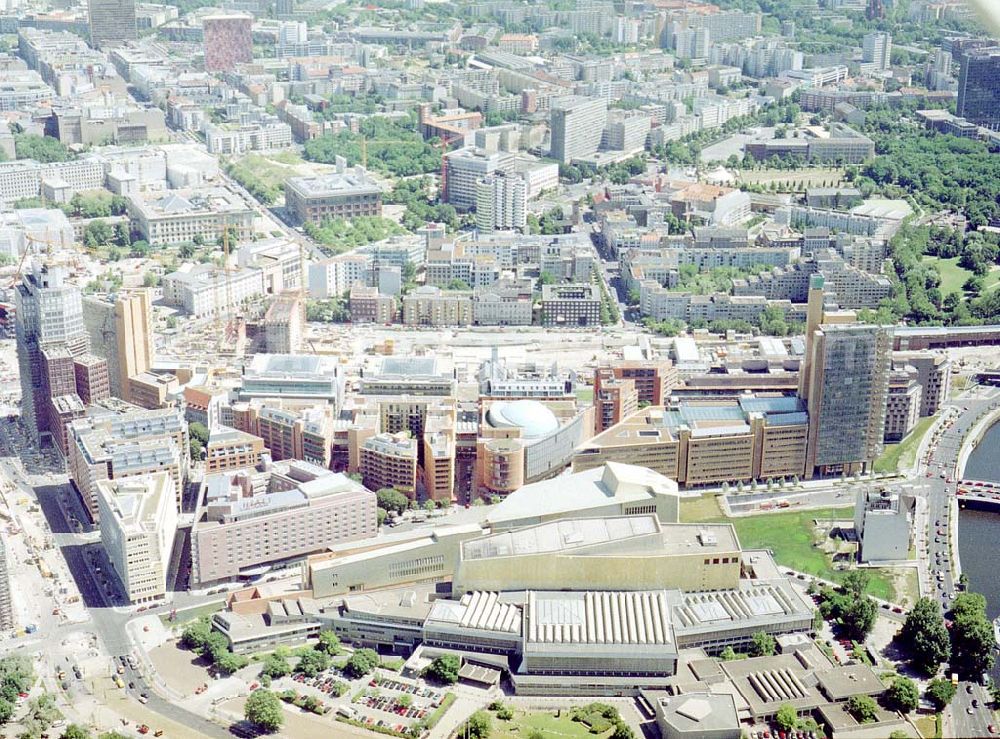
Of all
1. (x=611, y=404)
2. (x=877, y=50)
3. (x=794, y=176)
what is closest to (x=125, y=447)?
(x=611, y=404)

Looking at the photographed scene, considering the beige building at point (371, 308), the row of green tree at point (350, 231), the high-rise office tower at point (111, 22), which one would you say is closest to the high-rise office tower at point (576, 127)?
the row of green tree at point (350, 231)

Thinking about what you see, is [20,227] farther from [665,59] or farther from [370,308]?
[665,59]

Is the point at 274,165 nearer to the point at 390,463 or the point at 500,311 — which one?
the point at 500,311

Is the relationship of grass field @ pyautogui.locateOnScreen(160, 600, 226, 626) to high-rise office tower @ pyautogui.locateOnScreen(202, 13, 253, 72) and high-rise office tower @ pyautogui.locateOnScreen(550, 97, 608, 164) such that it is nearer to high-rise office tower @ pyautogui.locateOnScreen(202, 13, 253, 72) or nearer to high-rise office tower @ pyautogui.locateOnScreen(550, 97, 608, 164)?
high-rise office tower @ pyautogui.locateOnScreen(550, 97, 608, 164)

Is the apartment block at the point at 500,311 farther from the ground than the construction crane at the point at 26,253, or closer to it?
closer to it

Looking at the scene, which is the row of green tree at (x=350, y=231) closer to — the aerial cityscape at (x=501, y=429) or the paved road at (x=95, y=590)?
the aerial cityscape at (x=501, y=429)

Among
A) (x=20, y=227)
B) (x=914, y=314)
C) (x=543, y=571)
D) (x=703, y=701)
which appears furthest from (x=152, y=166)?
(x=703, y=701)
